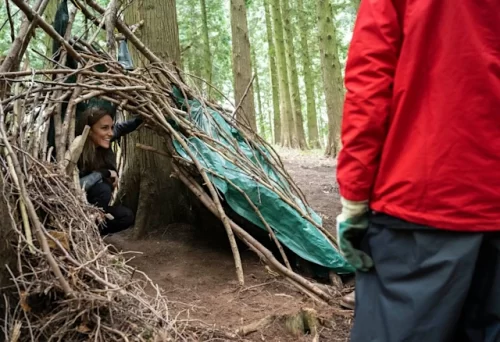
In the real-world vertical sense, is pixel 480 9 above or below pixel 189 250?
above

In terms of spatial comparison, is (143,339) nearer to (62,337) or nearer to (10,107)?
(62,337)

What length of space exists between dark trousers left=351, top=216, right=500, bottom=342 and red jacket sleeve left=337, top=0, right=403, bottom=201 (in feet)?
0.57

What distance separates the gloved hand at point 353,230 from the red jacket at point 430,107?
0.32ft

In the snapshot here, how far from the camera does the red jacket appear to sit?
1.35 metres

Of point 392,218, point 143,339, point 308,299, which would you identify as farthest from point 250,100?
point 392,218

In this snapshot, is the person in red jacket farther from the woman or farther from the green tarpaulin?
the woman

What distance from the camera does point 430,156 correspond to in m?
1.39

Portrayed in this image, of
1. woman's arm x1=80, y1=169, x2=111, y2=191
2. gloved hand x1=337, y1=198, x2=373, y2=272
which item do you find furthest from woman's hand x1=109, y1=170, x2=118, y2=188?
gloved hand x1=337, y1=198, x2=373, y2=272

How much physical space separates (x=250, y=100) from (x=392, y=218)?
670 centimetres

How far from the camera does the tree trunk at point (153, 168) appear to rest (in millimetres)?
4285

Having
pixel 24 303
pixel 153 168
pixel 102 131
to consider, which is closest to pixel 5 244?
pixel 24 303

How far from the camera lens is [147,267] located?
12.0ft

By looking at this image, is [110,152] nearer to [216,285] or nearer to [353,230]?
[216,285]

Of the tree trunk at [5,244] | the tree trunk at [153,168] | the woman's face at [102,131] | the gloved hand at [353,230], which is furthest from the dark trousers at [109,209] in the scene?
the gloved hand at [353,230]
